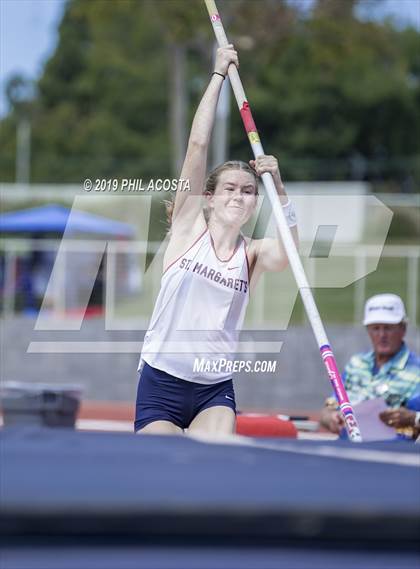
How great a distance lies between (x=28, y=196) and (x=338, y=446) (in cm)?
2882

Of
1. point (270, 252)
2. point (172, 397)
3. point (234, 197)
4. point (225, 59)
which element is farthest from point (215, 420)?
point (225, 59)

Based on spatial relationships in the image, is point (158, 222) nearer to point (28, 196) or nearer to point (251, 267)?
point (251, 267)

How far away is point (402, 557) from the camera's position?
5.65ft

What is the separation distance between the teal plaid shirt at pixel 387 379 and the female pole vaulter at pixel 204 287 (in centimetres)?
172

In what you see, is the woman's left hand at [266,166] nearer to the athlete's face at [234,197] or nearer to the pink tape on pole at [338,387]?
the athlete's face at [234,197]

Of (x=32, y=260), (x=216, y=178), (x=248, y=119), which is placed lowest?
(x=216, y=178)

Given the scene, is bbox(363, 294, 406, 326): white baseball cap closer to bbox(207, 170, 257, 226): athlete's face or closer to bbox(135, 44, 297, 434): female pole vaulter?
bbox(135, 44, 297, 434): female pole vaulter

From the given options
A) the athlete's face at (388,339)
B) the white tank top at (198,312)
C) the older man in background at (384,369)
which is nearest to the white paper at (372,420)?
the older man in background at (384,369)

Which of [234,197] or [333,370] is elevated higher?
[234,197]

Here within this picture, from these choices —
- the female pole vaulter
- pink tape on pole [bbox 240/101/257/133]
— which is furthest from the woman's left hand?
pink tape on pole [bbox 240/101/257/133]

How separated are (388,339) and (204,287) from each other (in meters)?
2.14

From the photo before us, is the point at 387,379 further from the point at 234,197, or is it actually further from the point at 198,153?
the point at 198,153

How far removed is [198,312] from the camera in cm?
331

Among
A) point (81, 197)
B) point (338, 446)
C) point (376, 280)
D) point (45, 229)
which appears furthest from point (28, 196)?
point (338, 446)
